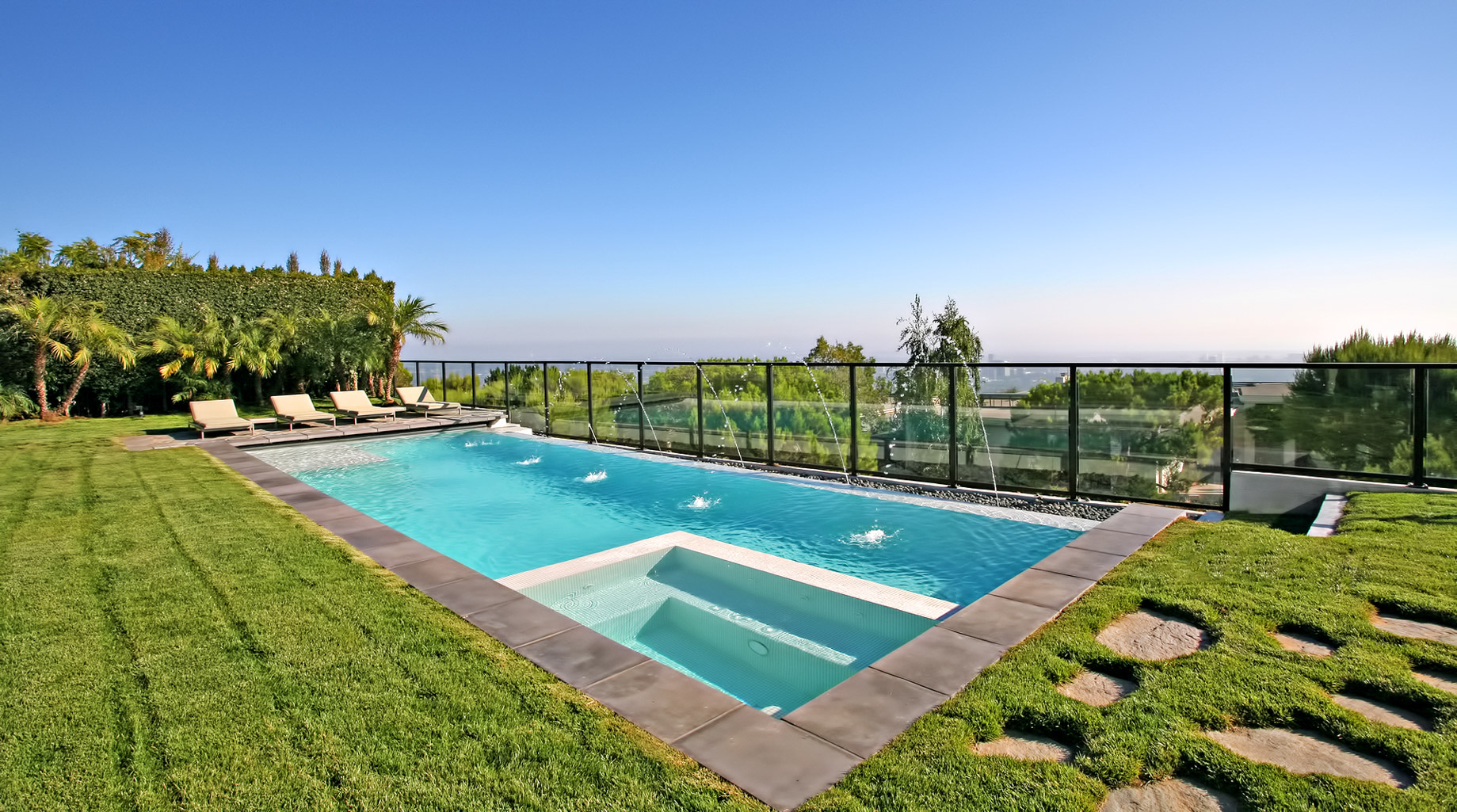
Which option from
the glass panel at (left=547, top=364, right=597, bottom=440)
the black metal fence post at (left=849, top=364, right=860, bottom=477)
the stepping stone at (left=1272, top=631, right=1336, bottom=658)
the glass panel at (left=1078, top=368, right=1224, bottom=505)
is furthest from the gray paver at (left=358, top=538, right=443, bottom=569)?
the glass panel at (left=547, top=364, right=597, bottom=440)

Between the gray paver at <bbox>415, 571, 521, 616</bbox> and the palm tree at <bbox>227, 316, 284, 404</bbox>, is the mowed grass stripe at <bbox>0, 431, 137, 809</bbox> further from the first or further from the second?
the palm tree at <bbox>227, 316, 284, 404</bbox>

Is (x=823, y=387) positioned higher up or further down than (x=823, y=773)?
higher up

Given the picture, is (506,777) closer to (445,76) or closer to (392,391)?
(445,76)

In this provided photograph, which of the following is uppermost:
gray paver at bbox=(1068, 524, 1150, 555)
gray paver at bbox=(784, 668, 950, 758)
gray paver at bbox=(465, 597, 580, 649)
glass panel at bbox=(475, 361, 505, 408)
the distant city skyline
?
the distant city skyline

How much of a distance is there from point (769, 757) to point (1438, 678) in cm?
257

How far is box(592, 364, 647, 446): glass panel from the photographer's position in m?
10.7

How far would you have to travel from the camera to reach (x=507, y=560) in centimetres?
564

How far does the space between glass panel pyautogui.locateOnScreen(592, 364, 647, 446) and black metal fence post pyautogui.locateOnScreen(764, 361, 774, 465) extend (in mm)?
2489

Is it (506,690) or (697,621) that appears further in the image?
(697,621)

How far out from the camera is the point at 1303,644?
112 inches

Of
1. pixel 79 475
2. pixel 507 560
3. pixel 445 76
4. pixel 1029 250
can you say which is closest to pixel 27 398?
pixel 79 475

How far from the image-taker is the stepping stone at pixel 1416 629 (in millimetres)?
2844

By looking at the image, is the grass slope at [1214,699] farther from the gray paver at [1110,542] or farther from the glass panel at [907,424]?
the glass panel at [907,424]

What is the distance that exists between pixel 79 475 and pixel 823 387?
8688 mm
